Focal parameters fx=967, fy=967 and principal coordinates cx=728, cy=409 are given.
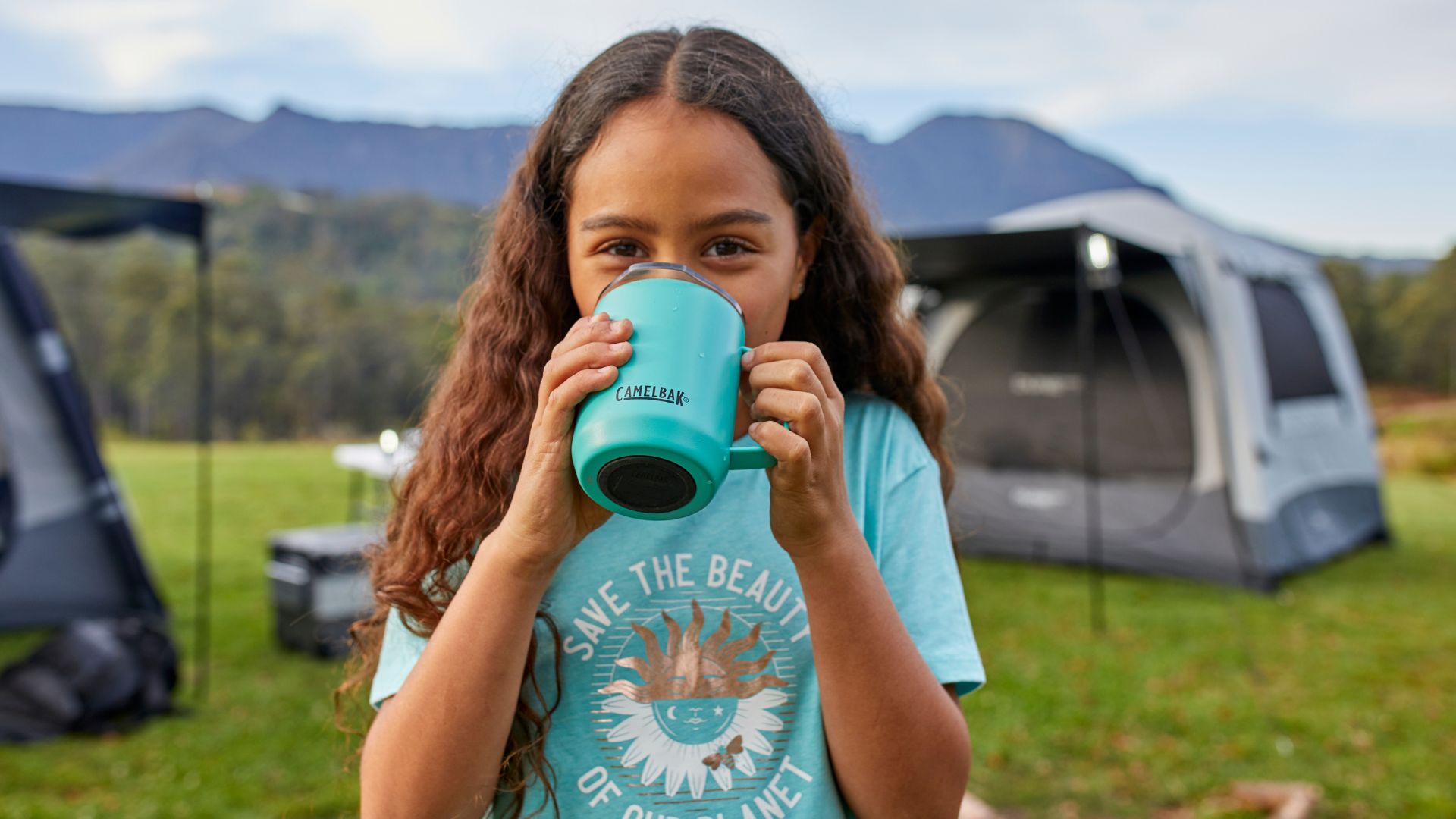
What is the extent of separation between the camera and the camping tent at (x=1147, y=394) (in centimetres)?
566

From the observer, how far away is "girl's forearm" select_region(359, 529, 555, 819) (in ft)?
2.72

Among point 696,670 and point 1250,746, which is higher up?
point 696,670

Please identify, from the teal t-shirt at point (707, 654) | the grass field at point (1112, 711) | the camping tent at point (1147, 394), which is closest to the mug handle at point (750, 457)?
the teal t-shirt at point (707, 654)

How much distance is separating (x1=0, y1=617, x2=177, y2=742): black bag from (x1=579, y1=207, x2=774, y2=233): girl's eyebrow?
12.6 feet

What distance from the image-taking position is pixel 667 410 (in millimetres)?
727

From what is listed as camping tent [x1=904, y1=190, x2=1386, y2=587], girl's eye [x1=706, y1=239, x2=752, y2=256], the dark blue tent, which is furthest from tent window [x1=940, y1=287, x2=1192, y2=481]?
girl's eye [x1=706, y1=239, x2=752, y2=256]

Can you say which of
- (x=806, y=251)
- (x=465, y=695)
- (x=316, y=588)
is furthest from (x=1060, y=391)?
(x=465, y=695)

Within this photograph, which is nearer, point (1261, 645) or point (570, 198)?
point (570, 198)

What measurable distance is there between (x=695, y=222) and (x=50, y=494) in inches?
206

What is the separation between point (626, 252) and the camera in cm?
90

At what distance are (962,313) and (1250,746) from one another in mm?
3682

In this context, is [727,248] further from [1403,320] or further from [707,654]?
[1403,320]

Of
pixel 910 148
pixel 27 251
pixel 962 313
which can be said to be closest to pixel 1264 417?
pixel 962 313

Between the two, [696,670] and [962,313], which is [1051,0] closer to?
[962,313]
